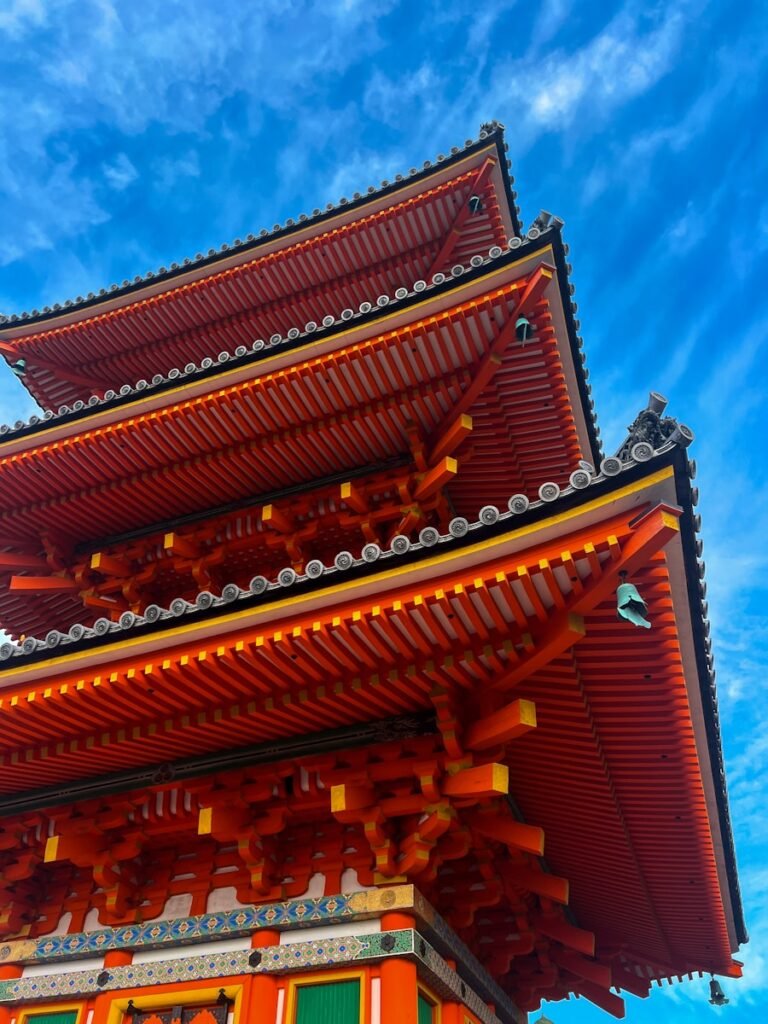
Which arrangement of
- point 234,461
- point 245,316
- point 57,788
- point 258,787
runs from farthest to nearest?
point 245,316, point 234,461, point 57,788, point 258,787

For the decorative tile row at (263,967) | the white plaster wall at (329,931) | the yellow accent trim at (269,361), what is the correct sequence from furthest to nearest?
the yellow accent trim at (269,361), the white plaster wall at (329,931), the decorative tile row at (263,967)

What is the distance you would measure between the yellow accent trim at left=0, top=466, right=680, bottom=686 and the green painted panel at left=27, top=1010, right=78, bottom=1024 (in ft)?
11.9

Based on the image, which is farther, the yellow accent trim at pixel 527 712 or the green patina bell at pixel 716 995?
the green patina bell at pixel 716 995

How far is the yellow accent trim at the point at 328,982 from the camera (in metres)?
7.65

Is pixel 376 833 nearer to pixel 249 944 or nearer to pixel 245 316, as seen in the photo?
pixel 249 944

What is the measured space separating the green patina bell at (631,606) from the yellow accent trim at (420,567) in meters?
0.63

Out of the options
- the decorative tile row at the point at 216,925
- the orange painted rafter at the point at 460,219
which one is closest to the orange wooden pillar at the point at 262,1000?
the decorative tile row at the point at 216,925

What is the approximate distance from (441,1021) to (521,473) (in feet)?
24.3

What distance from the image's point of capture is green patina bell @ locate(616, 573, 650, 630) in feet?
21.3

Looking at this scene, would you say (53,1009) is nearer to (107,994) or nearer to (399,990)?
(107,994)

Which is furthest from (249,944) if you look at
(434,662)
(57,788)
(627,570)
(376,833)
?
(627,570)

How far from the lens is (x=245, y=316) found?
51.8 feet

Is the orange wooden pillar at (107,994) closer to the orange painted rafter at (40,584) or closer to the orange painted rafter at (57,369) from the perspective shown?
the orange painted rafter at (40,584)

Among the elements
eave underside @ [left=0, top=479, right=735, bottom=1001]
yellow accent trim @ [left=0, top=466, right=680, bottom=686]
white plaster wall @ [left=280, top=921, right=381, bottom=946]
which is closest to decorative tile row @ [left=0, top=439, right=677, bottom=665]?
yellow accent trim @ [left=0, top=466, right=680, bottom=686]
